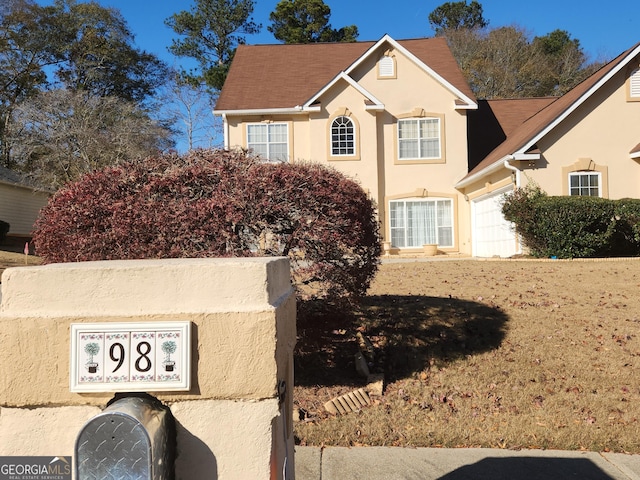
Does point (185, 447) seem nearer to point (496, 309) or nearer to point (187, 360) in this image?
point (187, 360)

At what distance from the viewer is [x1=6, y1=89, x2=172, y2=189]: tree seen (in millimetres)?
25906

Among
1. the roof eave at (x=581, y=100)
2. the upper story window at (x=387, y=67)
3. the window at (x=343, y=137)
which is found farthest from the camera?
the upper story window at (x=387, y=67)

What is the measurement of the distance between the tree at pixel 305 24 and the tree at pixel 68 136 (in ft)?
47.1

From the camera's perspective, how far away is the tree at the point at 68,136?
25906 millimetres

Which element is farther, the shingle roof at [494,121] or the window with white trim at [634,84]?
the shingle roof at [494,121]

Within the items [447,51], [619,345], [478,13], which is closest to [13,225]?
[447,51]

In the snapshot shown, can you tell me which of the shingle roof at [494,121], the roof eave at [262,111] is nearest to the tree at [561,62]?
the shingle roof at [494,121]

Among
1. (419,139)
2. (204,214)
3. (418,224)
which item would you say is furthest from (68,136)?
(204,214)

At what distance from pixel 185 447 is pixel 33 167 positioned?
102 ft

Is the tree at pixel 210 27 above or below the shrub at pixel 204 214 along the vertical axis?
above

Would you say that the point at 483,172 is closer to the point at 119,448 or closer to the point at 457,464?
the point at 457,464

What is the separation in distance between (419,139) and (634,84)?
709 cm

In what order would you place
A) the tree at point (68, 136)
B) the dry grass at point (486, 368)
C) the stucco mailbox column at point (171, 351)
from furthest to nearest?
1. the tree at point (68, 136)
2. the dry grass at point (486, 368)
3. the stucco mailbox column at point (171, 351)

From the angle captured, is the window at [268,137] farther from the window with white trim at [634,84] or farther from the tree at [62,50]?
the tree at [62,50]
